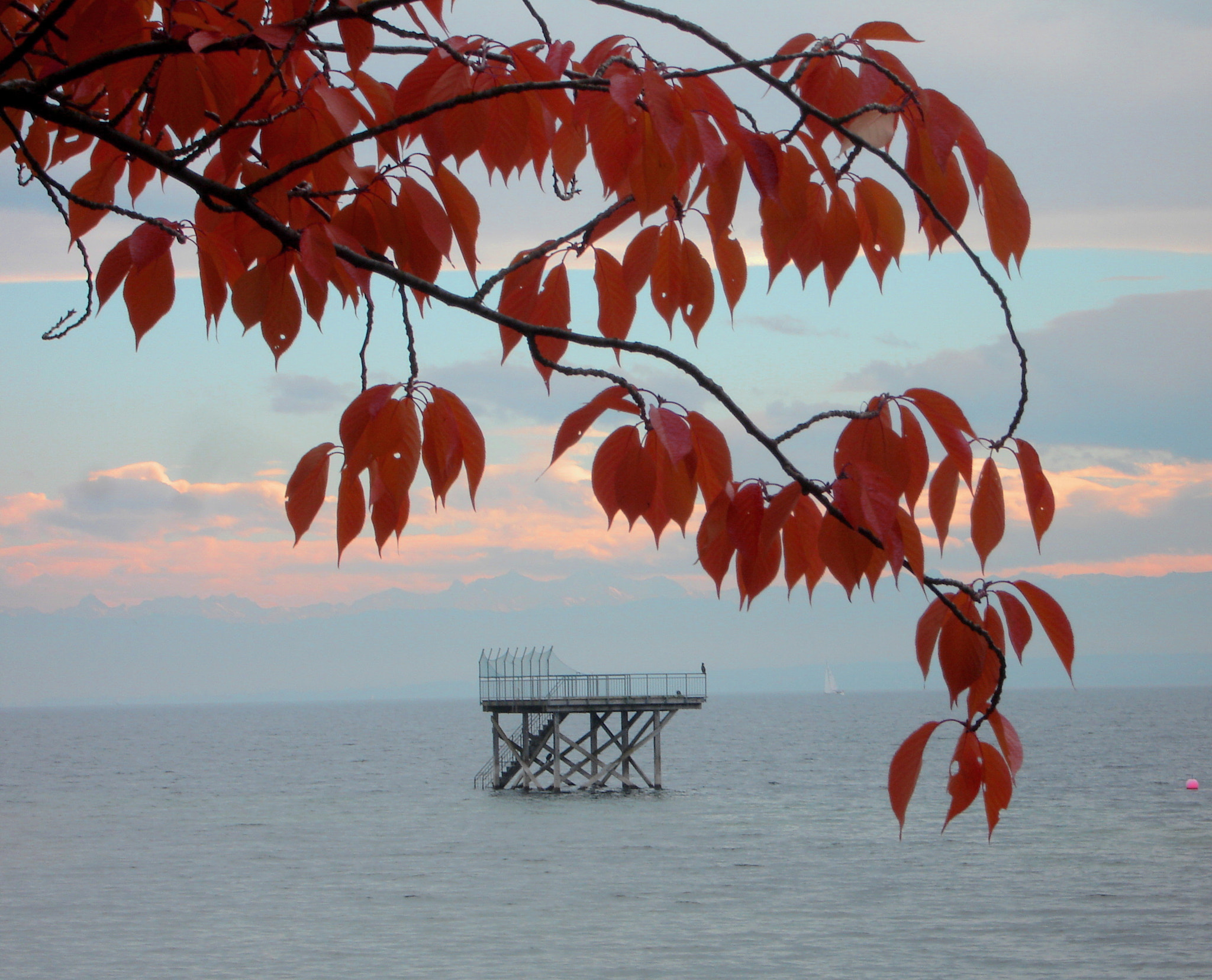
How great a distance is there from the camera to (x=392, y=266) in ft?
5.80

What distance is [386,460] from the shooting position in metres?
1.54

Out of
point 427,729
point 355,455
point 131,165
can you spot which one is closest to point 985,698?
point 355,455

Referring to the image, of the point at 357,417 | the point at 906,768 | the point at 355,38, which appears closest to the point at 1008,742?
the point at 906,768

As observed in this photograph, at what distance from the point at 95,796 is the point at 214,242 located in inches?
3175

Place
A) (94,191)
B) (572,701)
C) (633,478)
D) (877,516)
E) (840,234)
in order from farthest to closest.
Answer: (572,701), (94,191), (840,234), (633,478), (877,516)

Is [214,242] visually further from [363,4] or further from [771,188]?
[771,188]

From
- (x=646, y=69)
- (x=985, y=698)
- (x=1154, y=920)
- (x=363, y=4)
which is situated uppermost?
(x=363, y=4)

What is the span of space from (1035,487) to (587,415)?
2.13 feet

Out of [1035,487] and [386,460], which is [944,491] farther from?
[386,460]

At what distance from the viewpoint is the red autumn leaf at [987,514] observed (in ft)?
5.33

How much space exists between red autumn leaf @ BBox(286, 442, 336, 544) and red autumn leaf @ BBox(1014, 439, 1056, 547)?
0.95m

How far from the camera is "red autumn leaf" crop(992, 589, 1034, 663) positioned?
1.56m

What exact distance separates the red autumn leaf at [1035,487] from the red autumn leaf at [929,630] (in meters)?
0.17

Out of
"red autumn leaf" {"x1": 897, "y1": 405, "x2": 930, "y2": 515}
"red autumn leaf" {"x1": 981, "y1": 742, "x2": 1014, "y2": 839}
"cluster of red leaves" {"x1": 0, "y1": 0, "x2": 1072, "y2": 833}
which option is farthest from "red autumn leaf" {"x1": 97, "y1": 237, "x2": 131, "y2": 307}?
"red autumn leaf" {"x1": 981, "y1": 742, "x2": 1014, "y2": 839}
